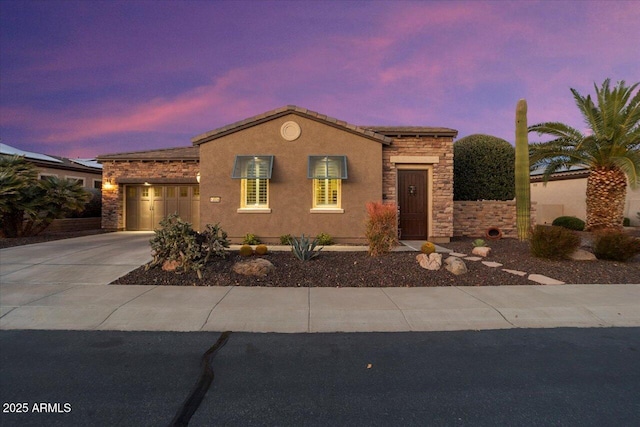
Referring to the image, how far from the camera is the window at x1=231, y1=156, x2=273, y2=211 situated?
11.6m

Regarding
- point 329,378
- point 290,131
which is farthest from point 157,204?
point 329,378

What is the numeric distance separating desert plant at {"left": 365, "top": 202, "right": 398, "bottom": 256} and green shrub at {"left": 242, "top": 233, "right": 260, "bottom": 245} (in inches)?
176

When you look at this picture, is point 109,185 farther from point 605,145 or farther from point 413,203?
point 605,145

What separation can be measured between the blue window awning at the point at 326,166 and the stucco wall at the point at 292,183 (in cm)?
25

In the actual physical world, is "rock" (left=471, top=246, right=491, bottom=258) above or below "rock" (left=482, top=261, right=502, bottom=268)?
above

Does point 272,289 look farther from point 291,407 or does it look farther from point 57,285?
point 57,285

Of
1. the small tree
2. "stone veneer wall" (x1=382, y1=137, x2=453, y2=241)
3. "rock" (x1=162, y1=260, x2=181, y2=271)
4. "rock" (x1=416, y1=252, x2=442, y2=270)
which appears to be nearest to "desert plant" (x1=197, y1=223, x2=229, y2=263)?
"rock" (x1=162, y1=260, x2=181, y2=271)

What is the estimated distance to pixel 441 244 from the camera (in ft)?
39.7

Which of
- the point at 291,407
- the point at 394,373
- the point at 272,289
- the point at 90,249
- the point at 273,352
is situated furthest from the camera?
the point at 90,249

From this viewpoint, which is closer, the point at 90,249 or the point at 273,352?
the point at 273,352

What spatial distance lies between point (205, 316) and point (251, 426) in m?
2.78

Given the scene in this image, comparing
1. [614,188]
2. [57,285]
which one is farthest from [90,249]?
[614,188]

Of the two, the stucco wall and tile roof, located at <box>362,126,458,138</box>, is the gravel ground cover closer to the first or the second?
the stucco wall

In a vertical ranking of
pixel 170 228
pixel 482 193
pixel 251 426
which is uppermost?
pixel 482 193
